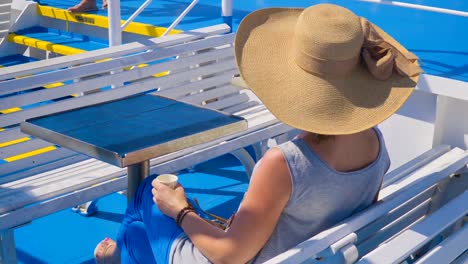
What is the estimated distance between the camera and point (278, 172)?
1.90 m

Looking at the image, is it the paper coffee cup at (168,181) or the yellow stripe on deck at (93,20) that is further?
the yellow stripe on deck at (93,20)

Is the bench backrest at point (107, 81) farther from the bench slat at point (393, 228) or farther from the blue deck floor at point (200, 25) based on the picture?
the bench slat at point (393, 228)

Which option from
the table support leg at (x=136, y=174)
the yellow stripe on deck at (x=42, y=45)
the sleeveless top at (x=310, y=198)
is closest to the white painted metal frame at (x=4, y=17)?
the yellow stripe on deck at (x=42, y=45)

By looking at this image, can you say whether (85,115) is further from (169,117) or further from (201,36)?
(201,36)

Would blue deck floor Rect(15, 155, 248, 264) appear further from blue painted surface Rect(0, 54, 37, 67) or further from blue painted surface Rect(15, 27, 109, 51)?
blue painted surface Rect(0, 54, 37, 67)

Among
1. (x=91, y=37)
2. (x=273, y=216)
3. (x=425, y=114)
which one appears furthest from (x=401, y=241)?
(x=91, y=37)

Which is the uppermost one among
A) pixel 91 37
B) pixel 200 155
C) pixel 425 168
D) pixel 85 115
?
pixel 85 115

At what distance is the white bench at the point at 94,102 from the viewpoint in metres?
2.79

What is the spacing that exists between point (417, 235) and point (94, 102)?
1.80 metres

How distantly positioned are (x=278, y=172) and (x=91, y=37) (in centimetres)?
546

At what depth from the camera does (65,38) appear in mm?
7223

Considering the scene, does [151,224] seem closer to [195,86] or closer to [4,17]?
[195,86]

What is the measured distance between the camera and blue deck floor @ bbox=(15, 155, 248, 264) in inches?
135

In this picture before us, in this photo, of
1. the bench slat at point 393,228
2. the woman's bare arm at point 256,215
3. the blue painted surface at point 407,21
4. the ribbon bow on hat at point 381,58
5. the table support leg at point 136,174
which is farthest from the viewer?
the blue painted surface at point 407,21
